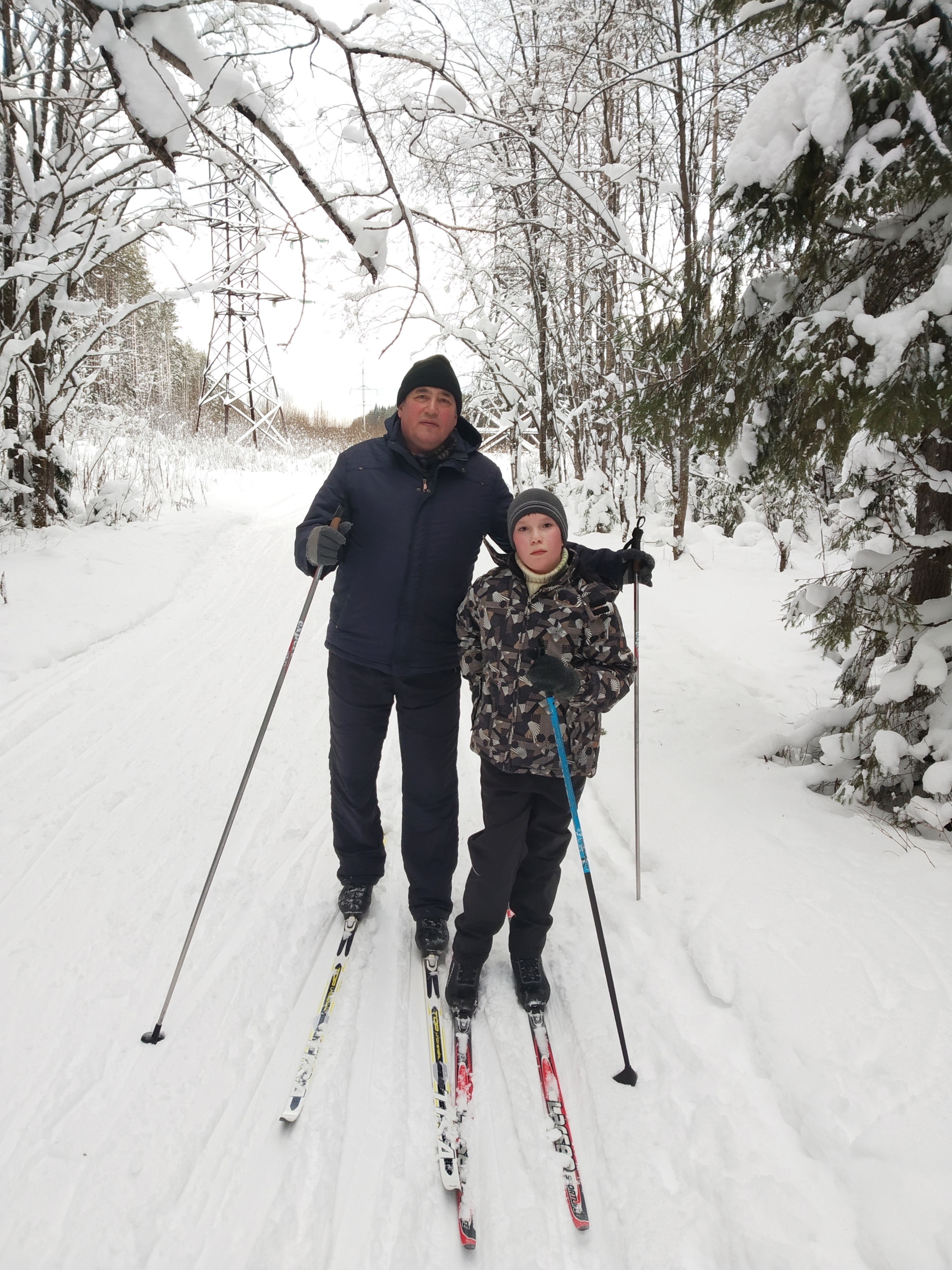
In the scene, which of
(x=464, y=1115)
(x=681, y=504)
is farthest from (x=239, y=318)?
(x=464, y=1115)

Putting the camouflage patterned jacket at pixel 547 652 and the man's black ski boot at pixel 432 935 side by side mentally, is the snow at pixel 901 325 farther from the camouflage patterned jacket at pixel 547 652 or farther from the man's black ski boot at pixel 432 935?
the man's black ski boot at pixel 432 935

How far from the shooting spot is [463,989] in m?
2.29

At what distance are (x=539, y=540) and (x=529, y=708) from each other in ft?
1.81

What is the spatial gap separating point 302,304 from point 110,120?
553 centimetres

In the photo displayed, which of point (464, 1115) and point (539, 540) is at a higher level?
point (539, 540)

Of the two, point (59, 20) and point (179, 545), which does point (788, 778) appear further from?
point (59, 20)

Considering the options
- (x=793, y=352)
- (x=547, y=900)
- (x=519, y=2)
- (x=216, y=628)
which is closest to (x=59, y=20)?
(x=519, y=2)

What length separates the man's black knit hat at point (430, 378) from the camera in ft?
7.88

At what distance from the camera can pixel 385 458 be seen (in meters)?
2.52

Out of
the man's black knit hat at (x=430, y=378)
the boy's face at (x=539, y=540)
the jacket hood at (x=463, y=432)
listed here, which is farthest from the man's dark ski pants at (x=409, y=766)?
the man's black knit hat at (x=430, y=378)

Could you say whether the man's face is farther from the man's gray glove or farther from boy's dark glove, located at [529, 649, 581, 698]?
boy's dark glove, located at [529, 649, 581, 698]

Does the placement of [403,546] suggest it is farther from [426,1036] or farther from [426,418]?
[426,1036]

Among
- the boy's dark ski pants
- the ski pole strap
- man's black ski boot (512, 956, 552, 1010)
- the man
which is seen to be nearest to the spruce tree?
the man

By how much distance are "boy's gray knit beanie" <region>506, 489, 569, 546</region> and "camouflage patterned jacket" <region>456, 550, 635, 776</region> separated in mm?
125
